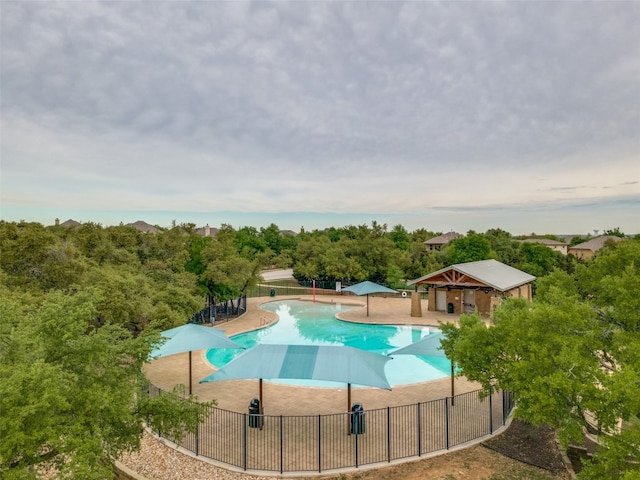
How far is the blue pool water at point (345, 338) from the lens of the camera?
18044mm

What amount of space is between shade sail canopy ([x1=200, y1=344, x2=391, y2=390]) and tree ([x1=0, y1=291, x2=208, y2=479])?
6.52ft

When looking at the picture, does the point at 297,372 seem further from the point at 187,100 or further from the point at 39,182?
the point at 39,182

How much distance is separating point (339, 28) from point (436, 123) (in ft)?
33.5

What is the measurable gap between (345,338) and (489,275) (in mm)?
11980

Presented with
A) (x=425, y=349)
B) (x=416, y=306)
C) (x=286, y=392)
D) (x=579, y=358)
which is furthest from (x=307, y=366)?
(x=416, y=306)

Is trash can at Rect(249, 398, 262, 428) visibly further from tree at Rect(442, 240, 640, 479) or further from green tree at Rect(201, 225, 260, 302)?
green tree at Rect(201, 225, 260, 302)

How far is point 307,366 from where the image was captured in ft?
34.0

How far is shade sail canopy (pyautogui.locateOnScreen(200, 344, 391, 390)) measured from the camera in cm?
998

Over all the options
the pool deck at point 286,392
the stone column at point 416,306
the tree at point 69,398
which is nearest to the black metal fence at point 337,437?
the pool deck at point 286,392

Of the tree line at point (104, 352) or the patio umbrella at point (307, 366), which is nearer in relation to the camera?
the tree line at point (104, 352)

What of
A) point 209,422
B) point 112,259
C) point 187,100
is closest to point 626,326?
point 209,422

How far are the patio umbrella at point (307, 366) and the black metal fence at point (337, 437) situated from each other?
0.89 metres

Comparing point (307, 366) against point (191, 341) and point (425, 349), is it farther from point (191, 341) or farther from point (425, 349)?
point (191, 341)

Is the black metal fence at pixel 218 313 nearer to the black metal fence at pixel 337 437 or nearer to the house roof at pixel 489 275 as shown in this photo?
the house roof at pixel 489 275
